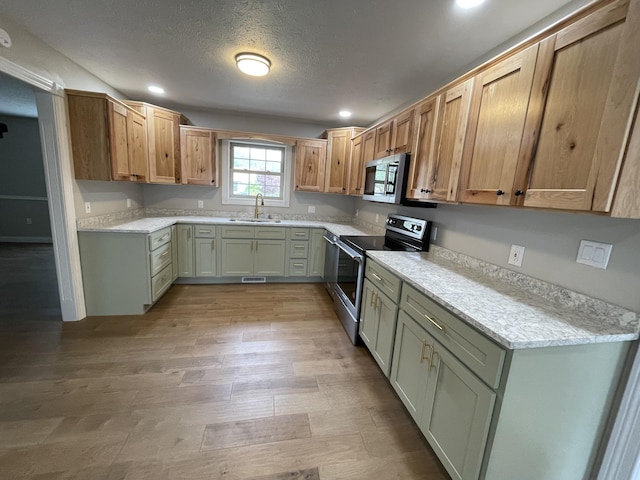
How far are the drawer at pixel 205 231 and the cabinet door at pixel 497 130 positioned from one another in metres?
3.04

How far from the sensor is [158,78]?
275cm

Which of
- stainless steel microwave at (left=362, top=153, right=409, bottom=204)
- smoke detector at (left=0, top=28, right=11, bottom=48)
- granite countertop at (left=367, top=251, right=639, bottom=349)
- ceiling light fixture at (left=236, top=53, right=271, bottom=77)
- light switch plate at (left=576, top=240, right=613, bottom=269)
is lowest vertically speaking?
granite countertop at (left=367, top=251, right=639, bottom=349)

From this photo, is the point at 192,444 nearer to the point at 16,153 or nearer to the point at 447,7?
the point at 447,7

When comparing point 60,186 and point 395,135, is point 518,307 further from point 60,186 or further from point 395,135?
point 60,186

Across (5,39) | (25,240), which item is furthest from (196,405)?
(25,240)

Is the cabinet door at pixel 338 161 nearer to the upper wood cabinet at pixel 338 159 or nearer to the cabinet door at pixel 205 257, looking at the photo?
the upper wood cabinet at pixel 338 159

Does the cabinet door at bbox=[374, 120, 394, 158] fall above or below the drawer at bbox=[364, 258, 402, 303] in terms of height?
above

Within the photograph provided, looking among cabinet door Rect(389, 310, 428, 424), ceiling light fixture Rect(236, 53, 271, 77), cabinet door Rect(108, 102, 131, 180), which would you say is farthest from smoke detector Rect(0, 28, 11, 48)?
cabinet door Rect(389, 310, 428, 424)

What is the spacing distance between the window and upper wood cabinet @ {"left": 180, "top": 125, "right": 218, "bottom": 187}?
32cm

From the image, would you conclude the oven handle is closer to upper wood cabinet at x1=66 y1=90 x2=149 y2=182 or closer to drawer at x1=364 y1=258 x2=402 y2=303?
drawer at x1=364 y1=258 x2=402 y2=303

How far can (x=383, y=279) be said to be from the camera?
1938 mm

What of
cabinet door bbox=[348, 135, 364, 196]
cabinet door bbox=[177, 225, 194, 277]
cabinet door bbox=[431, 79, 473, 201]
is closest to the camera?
cabinet door bbox=[431, 79, 473, 201]

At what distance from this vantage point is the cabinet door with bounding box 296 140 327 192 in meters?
3.90

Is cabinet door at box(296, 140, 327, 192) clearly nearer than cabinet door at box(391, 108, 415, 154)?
No
